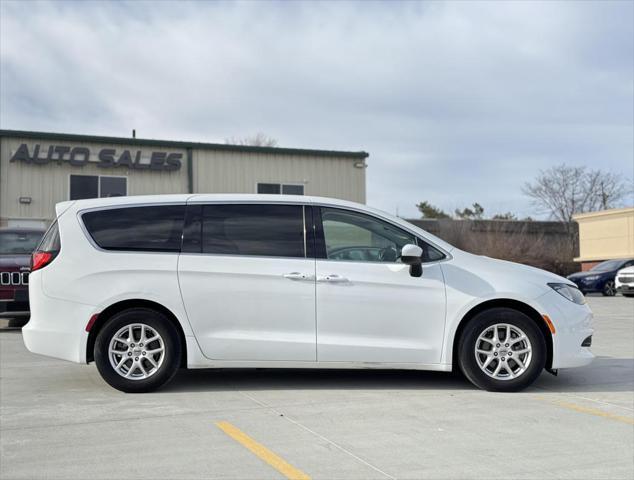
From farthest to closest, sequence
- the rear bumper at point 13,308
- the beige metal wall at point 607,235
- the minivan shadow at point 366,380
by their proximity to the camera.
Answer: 1. the beige metal wall at point 607,235
2. the rear bumper at point 13,308
3. the minivan shadow at point 366,380

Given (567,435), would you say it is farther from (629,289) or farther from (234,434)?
(629,289)

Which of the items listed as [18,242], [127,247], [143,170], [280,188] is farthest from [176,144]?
[127,247]

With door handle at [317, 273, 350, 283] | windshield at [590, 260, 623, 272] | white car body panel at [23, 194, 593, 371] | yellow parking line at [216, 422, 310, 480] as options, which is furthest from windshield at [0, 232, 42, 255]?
windshield at [590, 260, 623, 272]

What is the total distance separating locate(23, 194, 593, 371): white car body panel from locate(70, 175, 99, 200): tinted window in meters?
17.3

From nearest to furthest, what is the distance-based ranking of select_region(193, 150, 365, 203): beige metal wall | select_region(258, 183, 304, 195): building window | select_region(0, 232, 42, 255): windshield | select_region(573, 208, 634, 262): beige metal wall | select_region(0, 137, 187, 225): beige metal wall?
select_region(0, 232, 42, 255): windshield
select_region(0, 137, 187, 225): beige metal wall
select_region(193, 150, 365, 203): beige metal wall
select_region(258, 183, 304, 195): building window
select_region(573, 208, 634, 262): beige metal wall

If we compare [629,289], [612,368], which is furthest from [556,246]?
[612,368]

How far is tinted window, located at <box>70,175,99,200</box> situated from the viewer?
2322 centimetres

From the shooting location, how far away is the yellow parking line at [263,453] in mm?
4348

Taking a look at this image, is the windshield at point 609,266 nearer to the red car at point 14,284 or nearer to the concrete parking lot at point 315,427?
the concrete parking lot at point 315,427

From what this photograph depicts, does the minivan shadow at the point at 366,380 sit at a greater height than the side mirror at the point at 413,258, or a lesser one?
lesser

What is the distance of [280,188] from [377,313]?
742 inches

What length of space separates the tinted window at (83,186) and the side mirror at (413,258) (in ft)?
60.3

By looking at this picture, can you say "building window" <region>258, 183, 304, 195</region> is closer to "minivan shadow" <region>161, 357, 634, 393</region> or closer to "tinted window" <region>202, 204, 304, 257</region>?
"minivan shadow" <region>161, 357, 634, 393</region>

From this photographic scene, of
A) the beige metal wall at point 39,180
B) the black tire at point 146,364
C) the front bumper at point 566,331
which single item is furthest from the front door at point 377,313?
the beige metal wall at point 39,180
